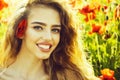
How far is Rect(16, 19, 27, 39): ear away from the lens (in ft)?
12.0

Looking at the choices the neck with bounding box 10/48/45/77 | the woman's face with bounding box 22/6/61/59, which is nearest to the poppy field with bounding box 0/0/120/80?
the neck with bounding box 10/48/45/77

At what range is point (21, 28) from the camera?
3.69 m

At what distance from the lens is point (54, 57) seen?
3902 mm

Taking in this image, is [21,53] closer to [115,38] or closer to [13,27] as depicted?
[13,27]

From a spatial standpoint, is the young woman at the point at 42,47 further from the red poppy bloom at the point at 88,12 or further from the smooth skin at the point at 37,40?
the red poppy bloom at the point at 88,12

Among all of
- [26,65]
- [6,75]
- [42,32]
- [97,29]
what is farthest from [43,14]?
[97,29]

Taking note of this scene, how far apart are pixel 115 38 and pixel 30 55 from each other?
5.65 ft

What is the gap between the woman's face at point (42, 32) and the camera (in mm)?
3584

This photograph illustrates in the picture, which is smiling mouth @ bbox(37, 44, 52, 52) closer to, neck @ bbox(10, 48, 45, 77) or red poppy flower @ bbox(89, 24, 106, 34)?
neck @ bbox(10, 48, 45, 77)

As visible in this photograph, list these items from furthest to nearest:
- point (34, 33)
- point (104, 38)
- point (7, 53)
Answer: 1. point (104, 38)
2. point (7, 53)
3. point (34, 33)

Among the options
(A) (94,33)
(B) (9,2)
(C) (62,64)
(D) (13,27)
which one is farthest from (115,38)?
(D) (13,27)

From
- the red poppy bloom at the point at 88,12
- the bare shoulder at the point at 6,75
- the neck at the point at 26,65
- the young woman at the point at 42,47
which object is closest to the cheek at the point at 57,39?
the young woman at the point at 42,47

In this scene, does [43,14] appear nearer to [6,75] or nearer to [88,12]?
[6,75]

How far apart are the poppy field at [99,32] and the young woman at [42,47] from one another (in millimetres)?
895
